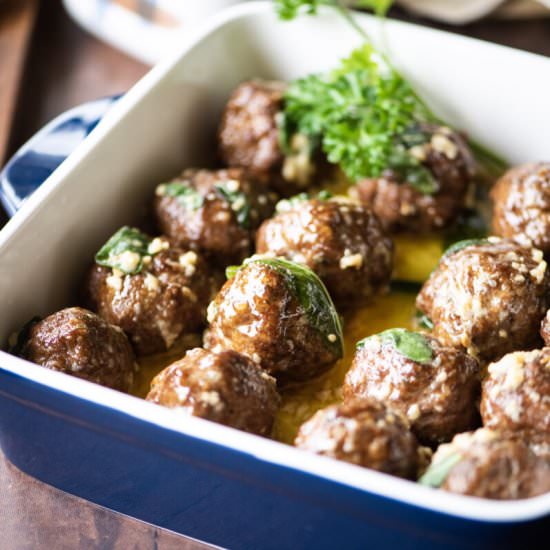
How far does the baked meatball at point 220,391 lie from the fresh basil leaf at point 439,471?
16.0 inches

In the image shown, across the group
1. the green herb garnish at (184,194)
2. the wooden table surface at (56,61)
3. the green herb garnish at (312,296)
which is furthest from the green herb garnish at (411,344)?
the wooden table surface at (56,61)

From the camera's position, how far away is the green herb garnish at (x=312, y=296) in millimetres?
2352

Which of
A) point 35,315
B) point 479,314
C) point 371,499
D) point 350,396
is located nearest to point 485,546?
point 371,499

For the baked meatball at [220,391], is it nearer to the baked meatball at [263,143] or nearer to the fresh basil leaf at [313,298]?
the fresh basil leaf at [313,298]

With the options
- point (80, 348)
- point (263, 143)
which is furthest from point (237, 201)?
point (80, 348)

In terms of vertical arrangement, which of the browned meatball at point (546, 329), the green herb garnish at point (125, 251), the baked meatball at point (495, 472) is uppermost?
the green herb garnish at point (125, 251)

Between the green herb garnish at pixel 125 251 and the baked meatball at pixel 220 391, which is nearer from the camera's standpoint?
the baked meatball at pixel 220 391

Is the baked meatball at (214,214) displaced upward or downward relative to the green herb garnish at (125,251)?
downward

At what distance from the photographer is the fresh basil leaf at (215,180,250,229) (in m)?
2.84

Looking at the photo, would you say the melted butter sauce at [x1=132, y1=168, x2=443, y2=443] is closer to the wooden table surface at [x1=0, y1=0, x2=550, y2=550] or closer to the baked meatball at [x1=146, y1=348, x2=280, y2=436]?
the baked meatball at [x1=146, y1=348, x2=280, y2=436]

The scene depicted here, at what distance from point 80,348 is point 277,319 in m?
0.49

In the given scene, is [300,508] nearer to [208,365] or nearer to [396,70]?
[208,365]

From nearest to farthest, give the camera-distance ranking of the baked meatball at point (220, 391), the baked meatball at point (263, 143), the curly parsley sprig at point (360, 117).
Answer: the baked meatball at point (220, 391), the curly parsley sprig at point (360, 117), the baked meatball at point (263, 143)

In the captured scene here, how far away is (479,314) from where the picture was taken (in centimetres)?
240
